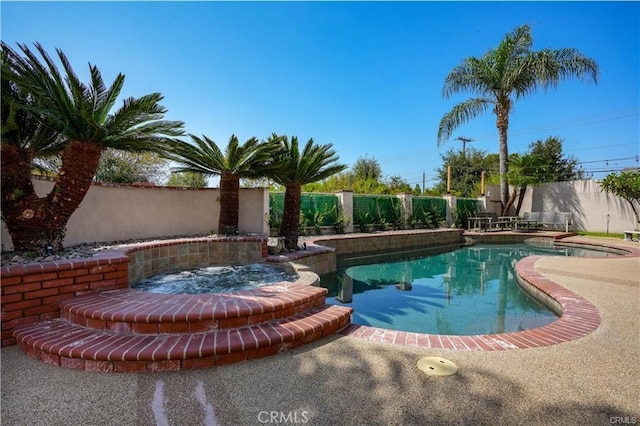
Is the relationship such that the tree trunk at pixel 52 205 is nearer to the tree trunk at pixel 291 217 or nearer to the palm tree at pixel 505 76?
the tree trunk at pixel 291 217

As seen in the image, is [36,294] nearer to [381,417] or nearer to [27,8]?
[381,417]

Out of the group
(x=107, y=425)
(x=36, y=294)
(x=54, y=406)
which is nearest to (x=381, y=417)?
(x=107, y=425)

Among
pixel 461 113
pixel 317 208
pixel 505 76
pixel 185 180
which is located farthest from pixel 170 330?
pixel 505 76

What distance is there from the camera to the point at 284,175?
830 cm

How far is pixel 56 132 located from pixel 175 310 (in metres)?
3.75

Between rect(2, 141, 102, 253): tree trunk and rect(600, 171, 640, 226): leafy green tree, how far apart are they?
1949 centimetres

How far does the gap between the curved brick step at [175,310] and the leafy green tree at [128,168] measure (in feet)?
39.7

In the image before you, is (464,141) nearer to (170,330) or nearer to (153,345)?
(170,330)

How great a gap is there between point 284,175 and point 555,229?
1652cm

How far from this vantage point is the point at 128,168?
16.7 metres

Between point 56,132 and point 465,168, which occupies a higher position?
point 465,168

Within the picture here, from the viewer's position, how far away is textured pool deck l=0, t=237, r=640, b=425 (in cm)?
198

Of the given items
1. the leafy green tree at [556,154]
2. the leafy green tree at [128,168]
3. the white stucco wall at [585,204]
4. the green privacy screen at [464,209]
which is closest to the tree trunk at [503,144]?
the green privacy screen at [464,209]

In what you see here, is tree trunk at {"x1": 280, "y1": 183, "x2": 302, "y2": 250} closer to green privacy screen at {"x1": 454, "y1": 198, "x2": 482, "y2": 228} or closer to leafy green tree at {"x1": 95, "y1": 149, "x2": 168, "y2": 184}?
leafy green tree at {"x1": 95, "y1": 149, "x2": 168, "y2": 184}
